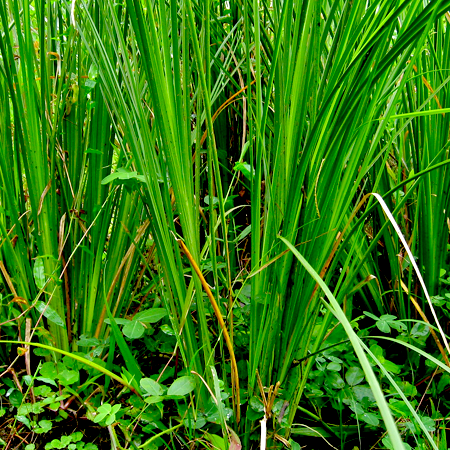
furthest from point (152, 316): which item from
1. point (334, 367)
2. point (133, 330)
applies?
point (334, 367)

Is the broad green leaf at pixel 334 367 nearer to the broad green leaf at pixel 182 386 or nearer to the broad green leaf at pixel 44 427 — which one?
the broad green leaf at pixel 182 386

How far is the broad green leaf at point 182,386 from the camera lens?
582 mm

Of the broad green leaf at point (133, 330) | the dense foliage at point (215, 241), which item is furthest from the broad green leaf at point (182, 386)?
the broad green leaf at point (133, 330)

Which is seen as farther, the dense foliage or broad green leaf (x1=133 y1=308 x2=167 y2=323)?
broad green leaf (x1=133 y1=308 x2=167 y2=323)

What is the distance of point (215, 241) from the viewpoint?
26.3 inches

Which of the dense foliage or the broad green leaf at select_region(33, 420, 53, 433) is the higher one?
the dense foliage

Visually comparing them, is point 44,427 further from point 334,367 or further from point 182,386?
point 334,367

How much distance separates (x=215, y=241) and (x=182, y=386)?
0.22m

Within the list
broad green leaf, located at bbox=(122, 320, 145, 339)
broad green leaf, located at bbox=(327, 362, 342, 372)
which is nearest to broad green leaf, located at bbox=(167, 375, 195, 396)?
broad green leaf, located at bbox=(122, 320, 145, 339)

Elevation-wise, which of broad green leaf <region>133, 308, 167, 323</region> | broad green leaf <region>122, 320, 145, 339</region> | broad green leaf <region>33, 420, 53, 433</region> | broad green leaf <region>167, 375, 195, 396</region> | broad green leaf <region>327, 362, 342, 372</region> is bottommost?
broad green leaf <region>33, 420, 53, 433</region>

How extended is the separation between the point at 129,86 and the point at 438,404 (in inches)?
30.2

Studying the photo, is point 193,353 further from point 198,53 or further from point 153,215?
point 198,53

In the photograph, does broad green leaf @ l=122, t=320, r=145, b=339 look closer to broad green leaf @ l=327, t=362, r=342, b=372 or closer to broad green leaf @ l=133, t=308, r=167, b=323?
broad green leaf @ l=133, t=308, r=167, b=323

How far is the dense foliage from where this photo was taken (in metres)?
0.59
